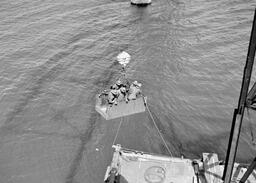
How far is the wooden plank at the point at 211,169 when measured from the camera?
21009 mm

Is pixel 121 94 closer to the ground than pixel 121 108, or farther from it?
farther from it

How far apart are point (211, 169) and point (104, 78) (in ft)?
64.1

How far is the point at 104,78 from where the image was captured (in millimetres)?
37281

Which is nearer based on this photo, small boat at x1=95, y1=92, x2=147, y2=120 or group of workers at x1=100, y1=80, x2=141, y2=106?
small boat at x1=95, y1=92, x2=147, y2=120

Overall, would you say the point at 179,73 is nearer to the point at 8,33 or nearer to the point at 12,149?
the point at 12,149

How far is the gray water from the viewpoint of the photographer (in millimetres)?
27203

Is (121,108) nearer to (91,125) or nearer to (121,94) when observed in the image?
(121,94)

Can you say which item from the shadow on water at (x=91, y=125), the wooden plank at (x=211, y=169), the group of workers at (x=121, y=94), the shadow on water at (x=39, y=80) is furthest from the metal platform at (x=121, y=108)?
the shadow on water at (x=39, y=80)

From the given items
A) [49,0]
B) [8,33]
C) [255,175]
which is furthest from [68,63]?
[255,175]

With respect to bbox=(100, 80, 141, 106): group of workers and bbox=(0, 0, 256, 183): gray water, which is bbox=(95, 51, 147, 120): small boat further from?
bbox=(0, 0, 256, 183): gray water

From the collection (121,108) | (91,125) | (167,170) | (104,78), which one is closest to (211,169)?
(167,170)

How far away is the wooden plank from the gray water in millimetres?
3395

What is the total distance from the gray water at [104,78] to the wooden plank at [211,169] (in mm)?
3395

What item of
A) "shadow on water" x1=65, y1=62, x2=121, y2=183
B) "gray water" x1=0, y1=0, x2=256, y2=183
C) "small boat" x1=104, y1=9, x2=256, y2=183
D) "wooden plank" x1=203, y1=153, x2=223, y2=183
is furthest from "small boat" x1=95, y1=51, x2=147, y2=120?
"wooden plank" x1=203, y1=153, x2=223, y2=183
